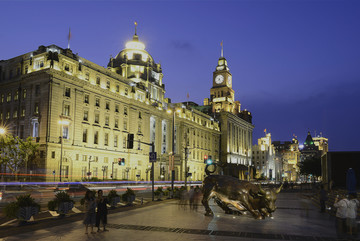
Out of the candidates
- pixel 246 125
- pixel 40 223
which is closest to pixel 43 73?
pixel 40 223

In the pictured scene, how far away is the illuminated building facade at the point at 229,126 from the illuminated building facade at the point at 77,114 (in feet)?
158

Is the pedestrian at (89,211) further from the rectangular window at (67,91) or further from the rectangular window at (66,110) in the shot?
the rectangular window at (67,91)

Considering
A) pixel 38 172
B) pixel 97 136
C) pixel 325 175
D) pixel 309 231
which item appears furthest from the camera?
pixel 97 136

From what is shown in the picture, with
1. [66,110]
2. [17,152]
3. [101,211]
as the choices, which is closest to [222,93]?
[66,110]

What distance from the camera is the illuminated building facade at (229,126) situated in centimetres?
12688

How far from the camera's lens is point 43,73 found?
5447cm

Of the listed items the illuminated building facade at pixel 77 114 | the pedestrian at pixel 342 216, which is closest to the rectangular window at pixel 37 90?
the illuminated building facade at pixel 77 114

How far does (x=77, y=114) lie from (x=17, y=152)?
41.0 ft

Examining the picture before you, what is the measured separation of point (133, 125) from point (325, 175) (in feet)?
158

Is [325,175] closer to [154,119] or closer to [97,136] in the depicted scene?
[97,136]

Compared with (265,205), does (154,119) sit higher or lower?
higher

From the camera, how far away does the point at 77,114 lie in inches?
2317

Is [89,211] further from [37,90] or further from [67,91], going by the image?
[37,90]

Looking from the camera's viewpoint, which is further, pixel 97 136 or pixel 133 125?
pixel 133 125
